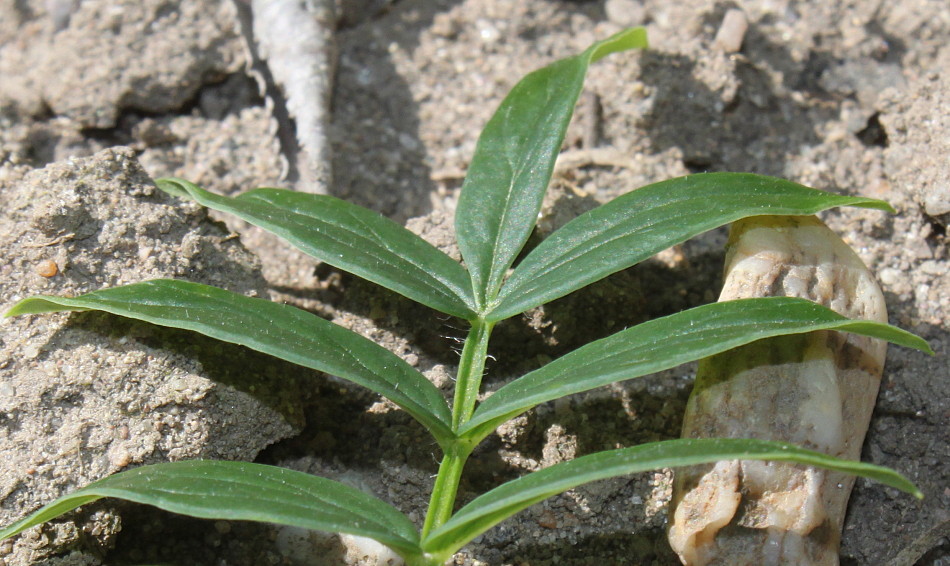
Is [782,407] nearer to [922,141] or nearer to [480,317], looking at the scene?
[480,317]

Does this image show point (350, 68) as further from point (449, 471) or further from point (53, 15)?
point (449, 471)

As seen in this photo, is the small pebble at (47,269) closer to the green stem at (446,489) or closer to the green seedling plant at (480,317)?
the green seedling plant at (480,317)

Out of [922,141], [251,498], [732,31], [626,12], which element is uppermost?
[626,12]

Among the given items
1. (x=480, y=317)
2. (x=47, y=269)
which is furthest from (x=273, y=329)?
(x=47, y=269)

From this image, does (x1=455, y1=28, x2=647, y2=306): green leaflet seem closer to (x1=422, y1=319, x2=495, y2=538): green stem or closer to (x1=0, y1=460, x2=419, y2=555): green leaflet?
(x1=422, y1=319, x2=495, y2=538): green stem

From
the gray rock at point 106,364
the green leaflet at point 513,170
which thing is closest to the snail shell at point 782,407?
the green leaflet at point 513,170

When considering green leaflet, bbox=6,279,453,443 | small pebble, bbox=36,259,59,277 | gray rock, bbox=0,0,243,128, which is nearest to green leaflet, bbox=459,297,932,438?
green leaflet, bbox=6,279,453,443
